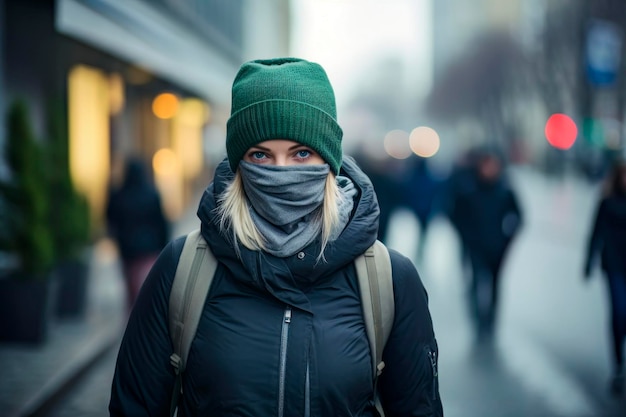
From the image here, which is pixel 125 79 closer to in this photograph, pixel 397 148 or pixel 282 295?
pixel 282 295

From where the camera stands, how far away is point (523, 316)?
980 centimetres

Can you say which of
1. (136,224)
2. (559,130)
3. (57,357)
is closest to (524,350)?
(136,224)

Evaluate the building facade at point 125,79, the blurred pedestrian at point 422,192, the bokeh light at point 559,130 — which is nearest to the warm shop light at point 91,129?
the building facade at point 125,79

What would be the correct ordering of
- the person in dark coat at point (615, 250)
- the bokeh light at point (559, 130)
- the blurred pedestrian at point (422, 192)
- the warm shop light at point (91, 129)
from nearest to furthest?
the person in dark coat at point (615, 250) → the blurred pedestrian at point (422, 192) → the warm shop light at point (91, 129) → the bokeh light at point (559, 130)

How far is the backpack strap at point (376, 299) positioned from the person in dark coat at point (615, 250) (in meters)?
4.77

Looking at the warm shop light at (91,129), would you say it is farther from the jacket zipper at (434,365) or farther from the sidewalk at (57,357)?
the jacket zipper at (434,365)

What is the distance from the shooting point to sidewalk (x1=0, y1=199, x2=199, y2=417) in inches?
236

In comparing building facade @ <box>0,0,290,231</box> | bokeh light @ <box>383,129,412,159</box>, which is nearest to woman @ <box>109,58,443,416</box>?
building facade @ <box>0,0,290,231</box>

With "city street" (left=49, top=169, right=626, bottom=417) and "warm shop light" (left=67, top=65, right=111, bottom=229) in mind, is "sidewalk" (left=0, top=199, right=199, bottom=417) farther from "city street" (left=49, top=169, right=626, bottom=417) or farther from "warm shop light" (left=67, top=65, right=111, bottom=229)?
"warm shop light" (left=67, top=65, right=111, bottom=229)

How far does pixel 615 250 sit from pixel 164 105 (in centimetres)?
1875

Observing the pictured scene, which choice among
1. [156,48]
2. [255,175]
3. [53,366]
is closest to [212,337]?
[255,175]

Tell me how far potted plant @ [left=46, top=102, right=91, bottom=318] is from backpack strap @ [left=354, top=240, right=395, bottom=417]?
6.98 metres

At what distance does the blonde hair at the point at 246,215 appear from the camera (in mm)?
2287

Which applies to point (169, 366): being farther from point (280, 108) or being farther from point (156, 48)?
point (156, 48)
